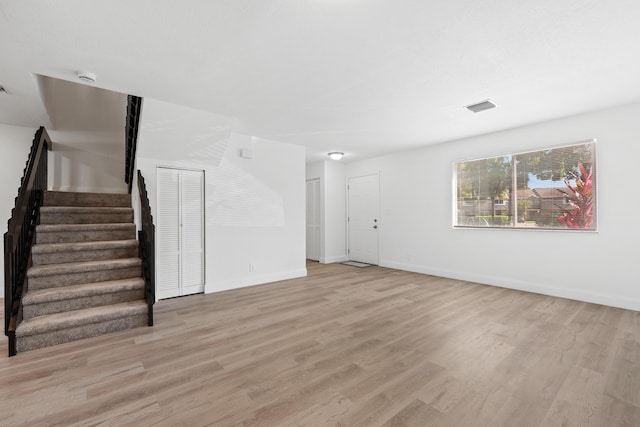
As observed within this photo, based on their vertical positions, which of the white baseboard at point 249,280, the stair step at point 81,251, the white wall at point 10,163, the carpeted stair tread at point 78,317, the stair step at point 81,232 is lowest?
the white baseboard at point 249,280

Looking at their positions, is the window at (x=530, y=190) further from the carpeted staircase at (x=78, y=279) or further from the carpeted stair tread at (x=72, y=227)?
the carpeted stair tread at (x=72, y=227)

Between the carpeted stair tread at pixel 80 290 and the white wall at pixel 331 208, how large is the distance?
4.40m

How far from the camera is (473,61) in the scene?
2.66 metres

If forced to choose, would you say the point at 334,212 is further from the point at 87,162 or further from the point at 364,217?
the point at 87,162

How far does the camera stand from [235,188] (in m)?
4.86

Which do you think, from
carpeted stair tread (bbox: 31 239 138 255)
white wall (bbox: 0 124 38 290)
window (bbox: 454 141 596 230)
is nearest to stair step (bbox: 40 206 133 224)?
carpeted stair tread (bbox: 31 239 138 255)

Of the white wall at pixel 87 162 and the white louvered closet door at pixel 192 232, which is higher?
the white wall at pixel 87 162

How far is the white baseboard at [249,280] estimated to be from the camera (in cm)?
456

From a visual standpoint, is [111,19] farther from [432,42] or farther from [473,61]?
[473,61]

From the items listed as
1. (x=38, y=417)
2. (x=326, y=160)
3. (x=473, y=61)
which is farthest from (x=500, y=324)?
(x=326, y=160)

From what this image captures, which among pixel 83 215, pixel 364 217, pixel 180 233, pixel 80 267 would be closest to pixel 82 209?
pixel 83 215

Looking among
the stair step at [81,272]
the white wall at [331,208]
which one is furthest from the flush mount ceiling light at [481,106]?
the stair step at [81,272]

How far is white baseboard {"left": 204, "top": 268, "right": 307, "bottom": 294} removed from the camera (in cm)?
456

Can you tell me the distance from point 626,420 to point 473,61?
2.84 metres
